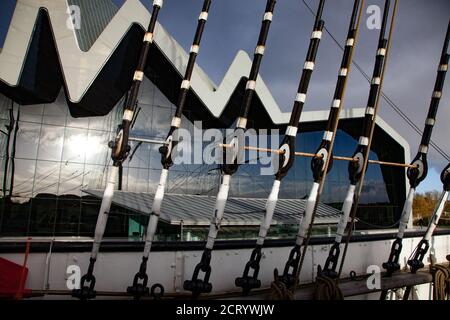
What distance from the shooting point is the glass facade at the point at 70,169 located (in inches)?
572

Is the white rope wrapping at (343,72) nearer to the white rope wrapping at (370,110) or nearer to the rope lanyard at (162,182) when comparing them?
the white rope wrapping at (370,110)

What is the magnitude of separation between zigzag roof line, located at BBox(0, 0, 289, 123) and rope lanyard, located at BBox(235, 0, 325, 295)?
1311 cm

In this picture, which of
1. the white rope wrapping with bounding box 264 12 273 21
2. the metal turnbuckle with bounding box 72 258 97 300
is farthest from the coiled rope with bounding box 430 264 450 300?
the metal turnbuckle with bounding box 72 258 97 300

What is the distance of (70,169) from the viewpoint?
15.3 meters

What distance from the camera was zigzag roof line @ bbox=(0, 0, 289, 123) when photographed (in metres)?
14.0

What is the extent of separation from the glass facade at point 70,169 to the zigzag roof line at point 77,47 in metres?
1.59

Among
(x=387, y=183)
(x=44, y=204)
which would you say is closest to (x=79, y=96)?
(x=44, y=204)

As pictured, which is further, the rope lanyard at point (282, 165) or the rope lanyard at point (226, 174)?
the rope lanyard at point (282, 165)

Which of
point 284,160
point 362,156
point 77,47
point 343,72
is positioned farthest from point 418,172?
point 77,47

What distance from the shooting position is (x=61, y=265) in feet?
10.6

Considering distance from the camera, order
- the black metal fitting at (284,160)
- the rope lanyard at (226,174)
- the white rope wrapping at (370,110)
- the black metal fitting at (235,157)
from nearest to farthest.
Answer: the rope lanyard at (226,174)
the black metal fitting at (235,157)
the black metal fitting at (284,160)
the white rope wrapping at (370,110)

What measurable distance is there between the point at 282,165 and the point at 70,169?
14055 mm

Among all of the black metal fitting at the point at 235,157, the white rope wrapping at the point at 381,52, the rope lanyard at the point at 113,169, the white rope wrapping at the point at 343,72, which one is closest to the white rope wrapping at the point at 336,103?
the white rope wrapping at the point at 343,72

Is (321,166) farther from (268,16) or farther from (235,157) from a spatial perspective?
(268,16)
